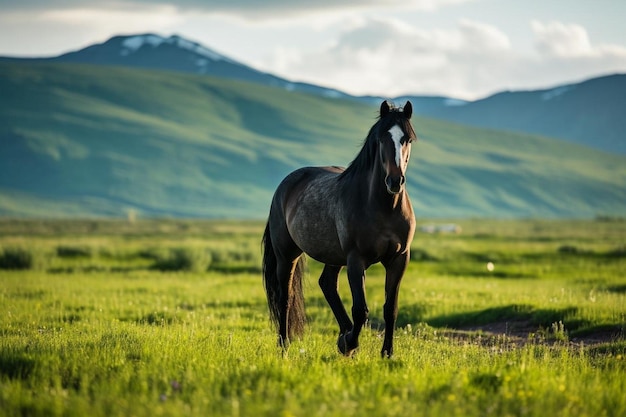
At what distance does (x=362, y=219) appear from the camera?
33.1 feet

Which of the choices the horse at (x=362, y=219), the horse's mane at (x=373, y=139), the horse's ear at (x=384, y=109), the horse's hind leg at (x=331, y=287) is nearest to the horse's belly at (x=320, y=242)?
the horse at (x=362, y=219)

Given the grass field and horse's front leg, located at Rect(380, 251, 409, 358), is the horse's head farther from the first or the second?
the grass field

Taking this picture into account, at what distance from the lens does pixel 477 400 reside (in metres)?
7.43

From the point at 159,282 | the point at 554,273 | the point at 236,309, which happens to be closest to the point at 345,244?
the point at 236,309

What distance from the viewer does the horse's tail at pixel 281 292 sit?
12531 mm

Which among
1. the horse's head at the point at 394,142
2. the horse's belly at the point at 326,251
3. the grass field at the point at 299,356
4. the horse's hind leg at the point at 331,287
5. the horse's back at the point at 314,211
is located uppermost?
the horse's head at the point at 394,142

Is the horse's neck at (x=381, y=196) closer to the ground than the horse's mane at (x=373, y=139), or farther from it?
closer to the ground

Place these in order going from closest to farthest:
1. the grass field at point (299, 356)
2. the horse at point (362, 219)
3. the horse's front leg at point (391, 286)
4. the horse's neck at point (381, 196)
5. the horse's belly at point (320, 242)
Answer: the grass field at point (299, 356)
the horse at point (362, 219)
the horse's neck at point (381, 196)
the horse's front leg at point (391, 286)
the horse's belly at point (320, 242)

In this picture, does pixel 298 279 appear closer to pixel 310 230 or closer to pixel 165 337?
pixel 310 230

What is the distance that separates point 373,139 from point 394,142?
743 millimetres

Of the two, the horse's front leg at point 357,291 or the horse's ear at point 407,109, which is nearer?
the horse's ear at point 407,109

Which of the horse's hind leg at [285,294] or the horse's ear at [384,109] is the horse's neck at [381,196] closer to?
the horse's ear at [384,109]

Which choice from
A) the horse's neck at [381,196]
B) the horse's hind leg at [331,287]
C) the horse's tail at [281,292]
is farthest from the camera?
the horse's tail at [281,292]

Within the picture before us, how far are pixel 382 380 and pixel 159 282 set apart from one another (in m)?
18.9
